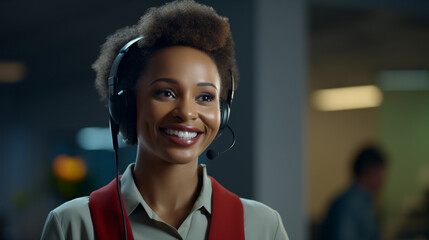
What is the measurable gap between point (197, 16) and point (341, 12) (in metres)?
3.02

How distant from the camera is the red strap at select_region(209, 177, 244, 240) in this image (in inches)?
24.7

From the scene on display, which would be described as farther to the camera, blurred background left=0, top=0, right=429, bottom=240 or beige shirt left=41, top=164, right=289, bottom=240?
blurred background left=0, top=0, right=429, bottom=240

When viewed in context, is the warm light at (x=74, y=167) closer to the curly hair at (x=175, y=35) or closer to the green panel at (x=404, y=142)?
the curly hair at (x=175, y=35)

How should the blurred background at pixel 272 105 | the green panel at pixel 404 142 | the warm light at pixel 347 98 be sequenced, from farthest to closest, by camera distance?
the warm light at pixel 347 98, the green panel at pixel 404 142, the blurred background at pixel 272 105

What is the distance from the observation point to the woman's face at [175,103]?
0.60 meters

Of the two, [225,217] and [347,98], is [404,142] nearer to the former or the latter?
[347,98]

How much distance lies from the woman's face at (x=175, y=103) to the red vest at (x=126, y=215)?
0.08 meters

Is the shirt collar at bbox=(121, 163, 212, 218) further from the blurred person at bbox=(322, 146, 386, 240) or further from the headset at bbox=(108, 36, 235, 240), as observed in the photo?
the blurred person at bbox=(322, 146, 386, 240)

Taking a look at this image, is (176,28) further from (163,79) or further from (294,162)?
(294,162)

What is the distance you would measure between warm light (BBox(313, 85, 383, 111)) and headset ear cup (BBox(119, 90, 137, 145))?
3.94m

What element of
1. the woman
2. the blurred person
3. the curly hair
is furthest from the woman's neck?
the blurred person

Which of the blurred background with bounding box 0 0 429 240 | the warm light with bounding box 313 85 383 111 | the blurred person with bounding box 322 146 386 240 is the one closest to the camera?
the blurred background with bounding box 0 0 429 240

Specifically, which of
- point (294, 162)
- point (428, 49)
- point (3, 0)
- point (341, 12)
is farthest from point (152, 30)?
point (428, 49)

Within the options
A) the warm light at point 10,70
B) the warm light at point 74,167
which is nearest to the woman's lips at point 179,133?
the warm light at point 74,167
